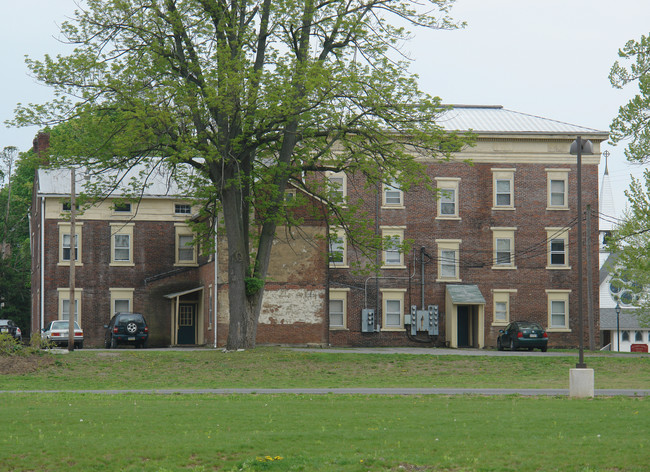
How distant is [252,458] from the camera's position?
12570mm

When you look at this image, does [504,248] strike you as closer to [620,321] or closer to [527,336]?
[527,336]

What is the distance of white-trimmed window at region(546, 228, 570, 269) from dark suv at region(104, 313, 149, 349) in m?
21.9

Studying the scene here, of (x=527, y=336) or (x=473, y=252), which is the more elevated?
(x=473, y=252)

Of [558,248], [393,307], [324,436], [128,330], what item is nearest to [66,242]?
[128,330]

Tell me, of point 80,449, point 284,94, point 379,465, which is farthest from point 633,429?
point 284,94

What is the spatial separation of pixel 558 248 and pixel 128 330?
23311 millimetres

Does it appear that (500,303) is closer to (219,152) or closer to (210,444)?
(219,152)

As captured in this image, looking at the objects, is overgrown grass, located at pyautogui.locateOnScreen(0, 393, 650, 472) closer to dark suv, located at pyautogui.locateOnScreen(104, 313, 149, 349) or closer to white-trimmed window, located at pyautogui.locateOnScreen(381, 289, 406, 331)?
dark suv, located at pyautogui.locateOnScreen(104, 313, 149, 349)

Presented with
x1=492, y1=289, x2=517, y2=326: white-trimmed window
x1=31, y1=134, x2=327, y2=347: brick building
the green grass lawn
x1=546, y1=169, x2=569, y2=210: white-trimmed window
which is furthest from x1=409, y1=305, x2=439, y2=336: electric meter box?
the green grass lawn

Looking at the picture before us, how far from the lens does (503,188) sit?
5019 centimetres

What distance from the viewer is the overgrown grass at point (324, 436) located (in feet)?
40.3

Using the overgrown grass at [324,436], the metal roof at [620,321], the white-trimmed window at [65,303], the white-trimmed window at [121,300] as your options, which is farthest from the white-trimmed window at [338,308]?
the metal roof at [620,321]

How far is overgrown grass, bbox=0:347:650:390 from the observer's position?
2695cm

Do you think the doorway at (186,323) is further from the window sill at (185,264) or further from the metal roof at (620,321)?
the metal roof at (620,321)
